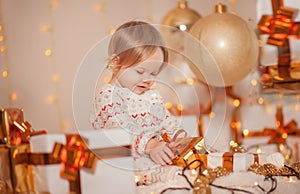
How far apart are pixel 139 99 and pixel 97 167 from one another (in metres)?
0.13

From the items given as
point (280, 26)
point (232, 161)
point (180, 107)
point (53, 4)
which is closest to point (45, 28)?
point (53, 4)

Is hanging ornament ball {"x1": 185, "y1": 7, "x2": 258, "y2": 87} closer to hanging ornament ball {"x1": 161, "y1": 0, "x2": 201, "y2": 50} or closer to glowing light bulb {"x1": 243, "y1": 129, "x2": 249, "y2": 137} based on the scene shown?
hanging ornament ball {"x1": 161, "y1": 0, "x2": 201, "y2": 50}

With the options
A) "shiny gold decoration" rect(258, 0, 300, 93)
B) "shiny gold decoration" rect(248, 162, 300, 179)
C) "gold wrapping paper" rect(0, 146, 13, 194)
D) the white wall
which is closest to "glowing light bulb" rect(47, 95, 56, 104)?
the white wall

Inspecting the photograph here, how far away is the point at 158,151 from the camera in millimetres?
829

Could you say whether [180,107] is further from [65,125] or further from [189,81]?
[65,125]

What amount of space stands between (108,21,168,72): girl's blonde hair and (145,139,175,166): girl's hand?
13cm

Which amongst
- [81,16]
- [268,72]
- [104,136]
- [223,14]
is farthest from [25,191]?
[268,72]

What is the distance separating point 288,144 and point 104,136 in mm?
760

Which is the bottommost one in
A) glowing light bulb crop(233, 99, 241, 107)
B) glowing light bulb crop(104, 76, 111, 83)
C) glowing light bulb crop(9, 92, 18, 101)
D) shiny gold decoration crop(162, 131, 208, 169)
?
shiny gold decoration crop(162, 131, 208, 169)

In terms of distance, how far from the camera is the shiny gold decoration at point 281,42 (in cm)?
129

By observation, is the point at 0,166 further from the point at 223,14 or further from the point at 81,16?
the point at 223,14

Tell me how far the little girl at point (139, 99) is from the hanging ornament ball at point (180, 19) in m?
0.09

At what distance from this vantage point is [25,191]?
0.82 metres

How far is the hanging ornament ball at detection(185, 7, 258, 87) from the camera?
3.28 feet
